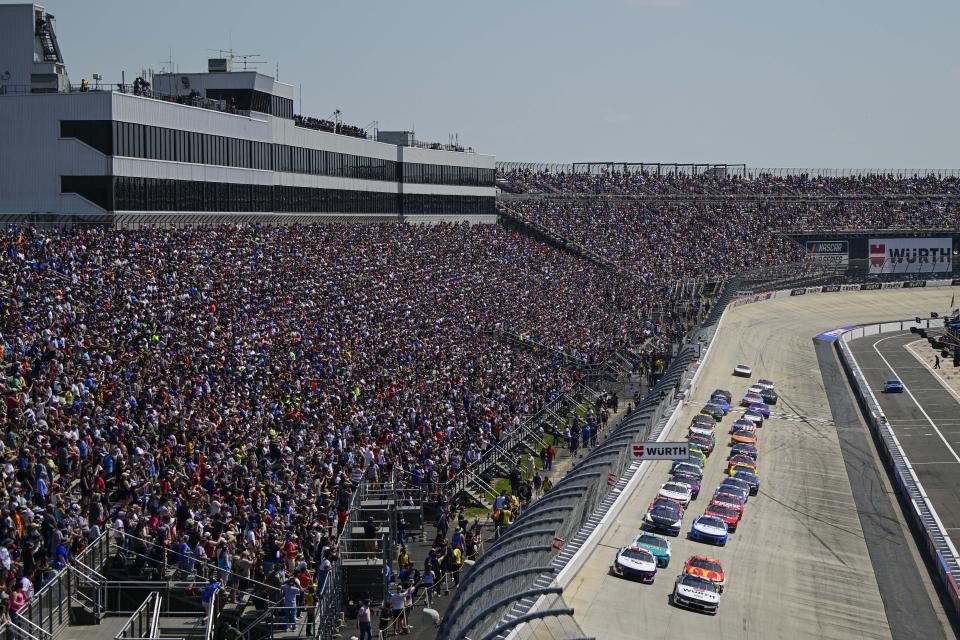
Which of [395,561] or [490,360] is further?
[490,360]

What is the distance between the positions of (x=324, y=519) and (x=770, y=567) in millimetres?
14560

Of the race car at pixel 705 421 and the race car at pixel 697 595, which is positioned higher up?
the race car at pixel 705 421

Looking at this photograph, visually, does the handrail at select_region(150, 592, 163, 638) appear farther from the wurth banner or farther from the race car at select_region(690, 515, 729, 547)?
the wurth banner

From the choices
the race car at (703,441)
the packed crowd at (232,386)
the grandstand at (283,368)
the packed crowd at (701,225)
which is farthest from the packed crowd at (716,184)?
the race car at (703,441)

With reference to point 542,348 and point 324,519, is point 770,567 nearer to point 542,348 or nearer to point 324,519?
point 324,519

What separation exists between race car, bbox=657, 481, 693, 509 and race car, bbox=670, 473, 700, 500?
1.41 ft

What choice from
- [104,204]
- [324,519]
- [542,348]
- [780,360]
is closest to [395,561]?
[324,519]

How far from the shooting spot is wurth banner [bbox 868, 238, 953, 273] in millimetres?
118500

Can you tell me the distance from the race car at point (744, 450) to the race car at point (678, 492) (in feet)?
27.2

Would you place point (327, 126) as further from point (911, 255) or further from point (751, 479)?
point (911, 255)

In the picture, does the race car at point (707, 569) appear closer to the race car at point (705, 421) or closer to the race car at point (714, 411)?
the race car at point (705, 421)

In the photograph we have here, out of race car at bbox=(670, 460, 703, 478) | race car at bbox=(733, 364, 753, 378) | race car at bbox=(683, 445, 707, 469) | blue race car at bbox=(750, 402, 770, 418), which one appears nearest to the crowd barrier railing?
race car at bbox=(670, 460, 703, 478)

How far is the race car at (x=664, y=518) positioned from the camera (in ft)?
120

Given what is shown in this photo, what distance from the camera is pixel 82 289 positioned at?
121 feet
